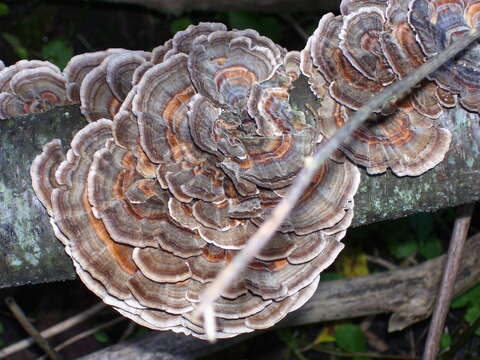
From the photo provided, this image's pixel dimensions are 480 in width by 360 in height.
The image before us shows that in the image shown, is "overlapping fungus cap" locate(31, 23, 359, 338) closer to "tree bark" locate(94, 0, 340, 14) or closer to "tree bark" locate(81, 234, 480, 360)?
"tree bark" locate(81, 234, 480, 360)

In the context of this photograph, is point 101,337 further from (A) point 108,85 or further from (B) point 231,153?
(B) point 231,153

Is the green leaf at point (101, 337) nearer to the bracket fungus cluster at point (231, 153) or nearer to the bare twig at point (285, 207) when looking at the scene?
the bracket fungus cluster at point (231, 153)

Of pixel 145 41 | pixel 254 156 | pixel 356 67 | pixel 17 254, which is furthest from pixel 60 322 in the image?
pixel 356 67

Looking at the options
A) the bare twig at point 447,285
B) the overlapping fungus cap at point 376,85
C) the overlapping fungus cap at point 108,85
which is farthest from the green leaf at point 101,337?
the overlapping fungus cap at point 376,85

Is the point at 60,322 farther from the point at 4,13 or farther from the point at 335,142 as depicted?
the point at 335,142

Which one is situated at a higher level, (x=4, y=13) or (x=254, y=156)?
(x=4, y=13)

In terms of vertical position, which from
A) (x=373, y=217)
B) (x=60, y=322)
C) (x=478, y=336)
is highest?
(x=373, y=217)

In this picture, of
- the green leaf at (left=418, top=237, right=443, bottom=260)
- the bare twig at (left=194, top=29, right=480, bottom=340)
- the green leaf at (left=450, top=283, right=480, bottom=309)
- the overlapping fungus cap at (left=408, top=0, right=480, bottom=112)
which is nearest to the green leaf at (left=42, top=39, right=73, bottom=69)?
the green leaf at (left=418, top=237, right=443, bottom=260)

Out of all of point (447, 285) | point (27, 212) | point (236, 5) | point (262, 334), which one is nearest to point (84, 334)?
point (262, 334)
